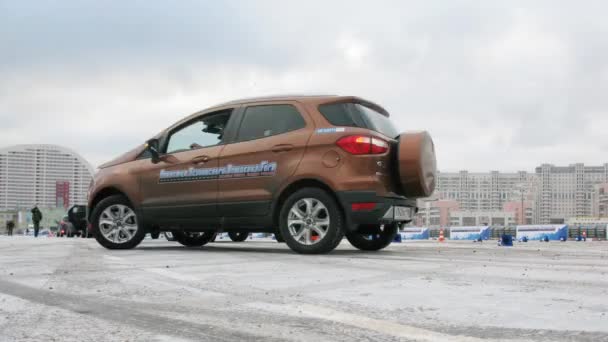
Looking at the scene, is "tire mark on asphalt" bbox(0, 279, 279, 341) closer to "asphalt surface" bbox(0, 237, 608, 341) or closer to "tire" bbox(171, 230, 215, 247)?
"asphalt surface" bbox(0, 237, 608, 341)

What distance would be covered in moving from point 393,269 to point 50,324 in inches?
124

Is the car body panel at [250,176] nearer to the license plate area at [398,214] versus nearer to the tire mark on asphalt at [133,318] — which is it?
the license plate area at [398,214]

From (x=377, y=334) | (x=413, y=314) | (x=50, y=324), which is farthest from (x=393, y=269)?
(x=50, y=324)

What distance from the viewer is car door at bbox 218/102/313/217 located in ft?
24.1

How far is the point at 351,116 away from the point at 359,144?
1.46 ft

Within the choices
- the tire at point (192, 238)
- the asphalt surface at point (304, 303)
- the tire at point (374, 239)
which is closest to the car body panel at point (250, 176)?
the tire at point (374, 239)

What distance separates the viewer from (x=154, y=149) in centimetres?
866

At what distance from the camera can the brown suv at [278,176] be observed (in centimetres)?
701

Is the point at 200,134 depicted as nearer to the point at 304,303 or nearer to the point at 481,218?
the point at 304,303

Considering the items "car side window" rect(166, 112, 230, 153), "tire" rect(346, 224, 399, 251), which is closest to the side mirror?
"car side window" rect(166, 112, 230, 153)

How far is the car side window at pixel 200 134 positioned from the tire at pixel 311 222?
1517mm

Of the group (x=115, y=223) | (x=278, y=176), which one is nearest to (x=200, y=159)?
(x=278, y=176)

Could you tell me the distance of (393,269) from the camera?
5.45 metres

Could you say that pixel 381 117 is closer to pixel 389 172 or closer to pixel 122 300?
pixel 389 172
